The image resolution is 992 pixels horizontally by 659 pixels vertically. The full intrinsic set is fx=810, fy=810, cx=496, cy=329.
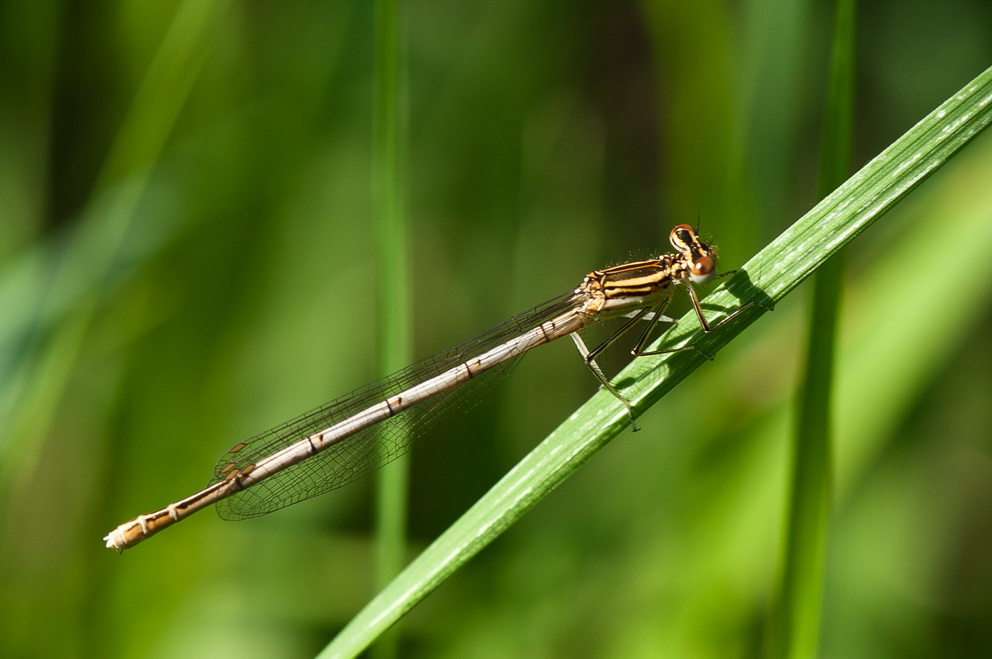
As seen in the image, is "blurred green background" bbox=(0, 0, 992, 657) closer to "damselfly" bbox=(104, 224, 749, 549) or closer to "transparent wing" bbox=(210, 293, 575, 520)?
"damselfly" bbox=(104, 224, 749, 549)

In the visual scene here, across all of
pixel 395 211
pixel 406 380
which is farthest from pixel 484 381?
pixel 395 211

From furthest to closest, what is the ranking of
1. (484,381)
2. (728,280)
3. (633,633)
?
1. (484,381)
2. (633,633)
3. (728,280)

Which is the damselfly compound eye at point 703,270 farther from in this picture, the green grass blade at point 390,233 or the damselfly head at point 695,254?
the green grass blade at point 390,233

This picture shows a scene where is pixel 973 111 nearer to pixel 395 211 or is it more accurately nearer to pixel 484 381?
pixel 395 211

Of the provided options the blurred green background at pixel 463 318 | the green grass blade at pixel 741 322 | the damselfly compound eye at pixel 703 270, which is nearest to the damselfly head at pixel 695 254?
the damselfly compound eye at pixel 703 270

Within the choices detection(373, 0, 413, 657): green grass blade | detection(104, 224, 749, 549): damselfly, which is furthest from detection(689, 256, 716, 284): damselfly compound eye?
detection(373, 0, 413, 657): green grass blade
